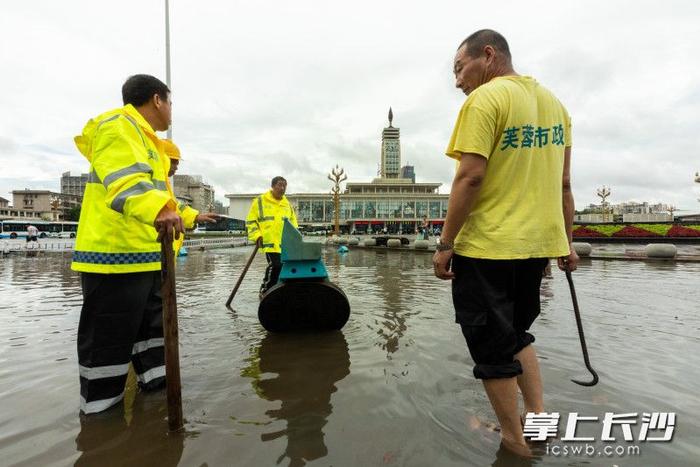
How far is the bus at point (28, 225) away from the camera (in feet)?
147

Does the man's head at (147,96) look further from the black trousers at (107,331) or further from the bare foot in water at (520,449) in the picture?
the bare foot in water at (520,449)

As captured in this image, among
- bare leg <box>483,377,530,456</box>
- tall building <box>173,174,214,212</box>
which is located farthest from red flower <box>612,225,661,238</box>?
tall building <box>173,174,214,212</box>

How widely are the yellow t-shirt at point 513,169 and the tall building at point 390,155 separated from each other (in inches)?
4901

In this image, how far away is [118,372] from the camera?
2.40 m

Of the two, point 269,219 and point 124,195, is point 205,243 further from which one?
point 124,195

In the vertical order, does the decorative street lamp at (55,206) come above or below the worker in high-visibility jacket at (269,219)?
above

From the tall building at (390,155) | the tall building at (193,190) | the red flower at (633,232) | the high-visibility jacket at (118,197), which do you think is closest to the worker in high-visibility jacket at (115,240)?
the high-visibility jacket at (118,197)

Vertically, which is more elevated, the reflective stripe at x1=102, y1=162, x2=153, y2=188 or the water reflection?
the reflective stripe at x1=102, y1=162, x2=153, y2=188

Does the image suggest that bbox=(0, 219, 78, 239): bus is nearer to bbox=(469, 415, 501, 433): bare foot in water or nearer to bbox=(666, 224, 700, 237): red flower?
bbox=(469, 415, 501, 433): bare foot in water

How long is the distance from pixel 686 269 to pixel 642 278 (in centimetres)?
312

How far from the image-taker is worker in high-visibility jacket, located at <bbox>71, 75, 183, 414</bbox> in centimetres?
208

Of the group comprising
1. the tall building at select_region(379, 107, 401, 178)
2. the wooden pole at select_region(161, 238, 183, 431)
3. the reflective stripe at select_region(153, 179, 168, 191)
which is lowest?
the wooden pole at select_region(161, 238, 183, 431)

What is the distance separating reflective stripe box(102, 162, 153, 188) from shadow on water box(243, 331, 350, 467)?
1.70 m

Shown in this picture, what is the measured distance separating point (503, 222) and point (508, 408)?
944 millimetres
